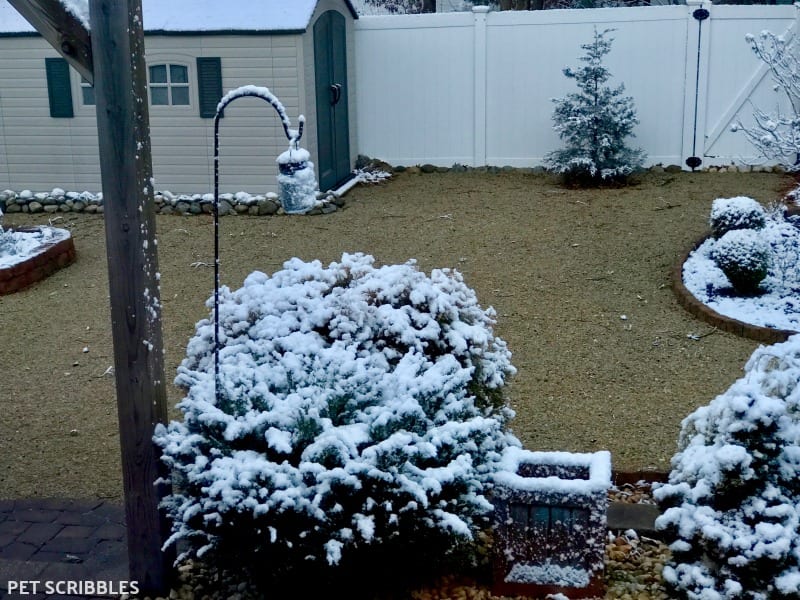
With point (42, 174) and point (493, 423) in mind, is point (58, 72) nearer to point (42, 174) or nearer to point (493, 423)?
point (42, 174)

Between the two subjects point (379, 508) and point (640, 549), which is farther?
point (640, 549)

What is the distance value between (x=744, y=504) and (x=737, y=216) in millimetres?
4795

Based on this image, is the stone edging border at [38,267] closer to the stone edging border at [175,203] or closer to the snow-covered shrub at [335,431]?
the stone edging border at [175,203]

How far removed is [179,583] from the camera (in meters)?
3.49

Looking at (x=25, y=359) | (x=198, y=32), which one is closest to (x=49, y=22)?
(x=25, y=359)

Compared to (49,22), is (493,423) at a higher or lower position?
lower

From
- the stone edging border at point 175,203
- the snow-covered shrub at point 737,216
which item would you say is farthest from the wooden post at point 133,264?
the stone edging border at point 175,203

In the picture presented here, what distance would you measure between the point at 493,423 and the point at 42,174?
8747mm

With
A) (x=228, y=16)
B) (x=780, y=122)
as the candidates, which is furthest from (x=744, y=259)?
(x=228, y=16)

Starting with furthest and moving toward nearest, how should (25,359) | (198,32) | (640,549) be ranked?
1. (198,32)
2. (25,359)
3. (640,549)

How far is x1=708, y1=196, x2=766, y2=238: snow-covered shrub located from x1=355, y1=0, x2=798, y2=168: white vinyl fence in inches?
159

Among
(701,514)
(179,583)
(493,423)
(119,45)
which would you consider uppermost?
(119,45)

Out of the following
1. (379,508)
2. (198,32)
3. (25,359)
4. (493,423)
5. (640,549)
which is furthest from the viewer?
(198,32)

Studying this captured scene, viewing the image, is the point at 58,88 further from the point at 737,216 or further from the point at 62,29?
the point at 62,29
